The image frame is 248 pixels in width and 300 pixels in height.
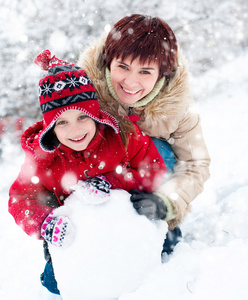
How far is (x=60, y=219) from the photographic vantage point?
1.38 m

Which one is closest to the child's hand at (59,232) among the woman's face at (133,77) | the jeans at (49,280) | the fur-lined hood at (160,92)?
the jeans at (49,280)

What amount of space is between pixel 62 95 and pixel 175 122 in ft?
3.19

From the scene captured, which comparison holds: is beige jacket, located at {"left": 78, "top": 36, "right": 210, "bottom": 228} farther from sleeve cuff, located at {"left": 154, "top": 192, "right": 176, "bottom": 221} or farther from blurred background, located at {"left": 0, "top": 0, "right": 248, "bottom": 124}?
blurred background, located at {"left": 0, "top": 0, "right": 248, "bottom": 124}

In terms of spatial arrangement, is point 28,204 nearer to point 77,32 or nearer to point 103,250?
point 103,250

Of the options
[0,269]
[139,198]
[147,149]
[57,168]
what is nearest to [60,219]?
[57,168]

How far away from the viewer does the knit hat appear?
1384 millimetres

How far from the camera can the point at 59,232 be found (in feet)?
4.32

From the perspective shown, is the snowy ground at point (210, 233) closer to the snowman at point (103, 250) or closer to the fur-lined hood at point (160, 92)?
the snowman at point (103, 250)

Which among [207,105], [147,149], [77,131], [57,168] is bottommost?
[207,105]

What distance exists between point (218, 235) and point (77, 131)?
59.7 inches

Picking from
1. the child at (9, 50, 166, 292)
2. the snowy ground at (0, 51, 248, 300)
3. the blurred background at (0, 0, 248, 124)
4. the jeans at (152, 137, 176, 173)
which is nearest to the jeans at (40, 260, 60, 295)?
the snowy ground at (0, 51, 248, 300)

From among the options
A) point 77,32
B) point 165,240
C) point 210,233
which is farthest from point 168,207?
point 77,32

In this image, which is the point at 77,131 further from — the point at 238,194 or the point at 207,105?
the point at 207,105

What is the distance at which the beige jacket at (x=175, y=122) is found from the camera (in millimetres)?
1854
